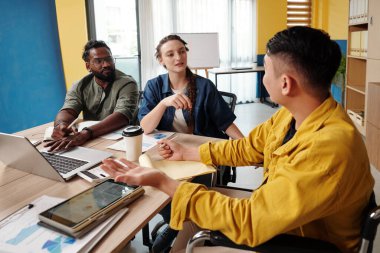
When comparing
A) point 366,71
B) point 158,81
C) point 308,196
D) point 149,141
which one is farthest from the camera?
point 366,71

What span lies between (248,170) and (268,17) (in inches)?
162

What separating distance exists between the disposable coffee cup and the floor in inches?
21.2

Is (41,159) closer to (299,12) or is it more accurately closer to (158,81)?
(158,81)

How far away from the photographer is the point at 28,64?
9.89 feet

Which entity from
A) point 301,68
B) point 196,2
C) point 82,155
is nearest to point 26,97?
point 82,155

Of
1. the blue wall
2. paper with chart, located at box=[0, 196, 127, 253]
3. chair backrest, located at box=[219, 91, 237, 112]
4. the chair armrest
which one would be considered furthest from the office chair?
the blue wall

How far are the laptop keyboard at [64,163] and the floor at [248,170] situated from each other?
2.05ft

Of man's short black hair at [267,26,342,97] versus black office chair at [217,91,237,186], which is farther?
black office chair at [217,91,237,186]

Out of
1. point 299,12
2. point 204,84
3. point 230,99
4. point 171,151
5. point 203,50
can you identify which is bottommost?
point 171,151

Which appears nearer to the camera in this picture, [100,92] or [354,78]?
[100,92]

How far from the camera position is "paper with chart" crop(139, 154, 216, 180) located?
1.29m

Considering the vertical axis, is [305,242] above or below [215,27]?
below

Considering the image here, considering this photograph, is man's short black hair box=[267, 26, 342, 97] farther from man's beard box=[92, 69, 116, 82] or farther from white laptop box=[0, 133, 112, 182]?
man's beard box=[92, 69, 116, 82]

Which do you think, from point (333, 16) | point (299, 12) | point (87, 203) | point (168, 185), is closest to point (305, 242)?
point (168, 185)
